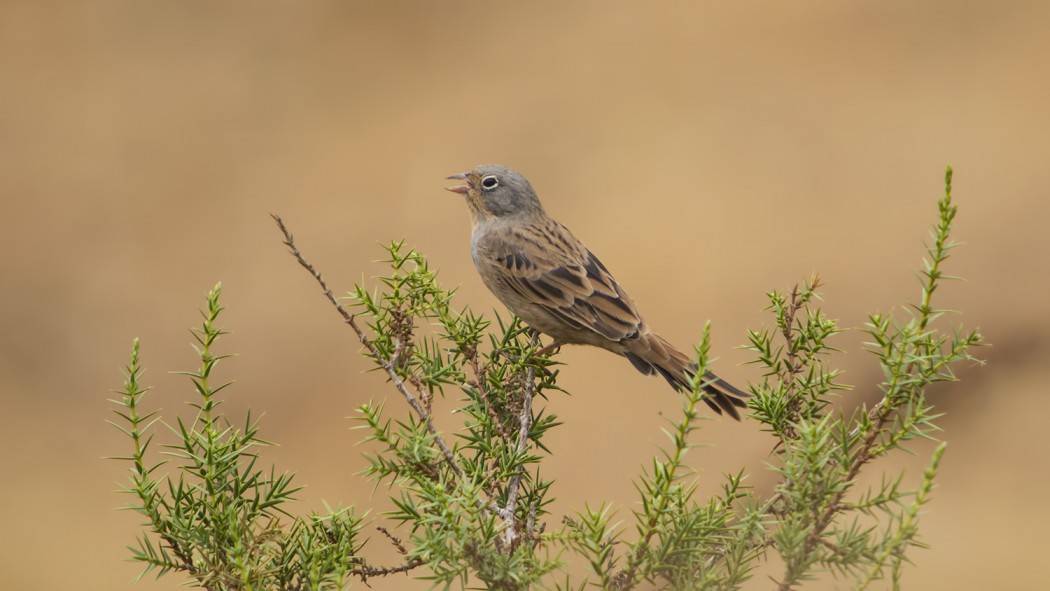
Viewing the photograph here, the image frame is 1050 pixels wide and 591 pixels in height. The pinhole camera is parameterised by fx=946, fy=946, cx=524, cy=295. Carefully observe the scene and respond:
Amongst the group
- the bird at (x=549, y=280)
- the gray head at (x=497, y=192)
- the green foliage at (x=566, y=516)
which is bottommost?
the green foliage at (x=566, y=516)

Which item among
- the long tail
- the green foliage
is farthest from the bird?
the green foliage

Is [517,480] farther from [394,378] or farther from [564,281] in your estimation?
[564,281]

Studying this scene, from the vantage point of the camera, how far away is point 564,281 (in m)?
3.44

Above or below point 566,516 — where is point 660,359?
above

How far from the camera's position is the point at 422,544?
1.30 metres

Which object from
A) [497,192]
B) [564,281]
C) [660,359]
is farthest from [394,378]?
[497,192]

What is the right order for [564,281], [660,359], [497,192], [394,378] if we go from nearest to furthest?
[394,378]
[660,359]
[564,281]
[497,192]

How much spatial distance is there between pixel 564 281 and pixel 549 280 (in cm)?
6

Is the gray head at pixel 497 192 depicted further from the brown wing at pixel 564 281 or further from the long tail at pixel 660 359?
the long tail at pixel 660 359

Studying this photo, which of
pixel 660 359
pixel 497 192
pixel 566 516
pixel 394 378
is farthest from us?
pixel 497 192

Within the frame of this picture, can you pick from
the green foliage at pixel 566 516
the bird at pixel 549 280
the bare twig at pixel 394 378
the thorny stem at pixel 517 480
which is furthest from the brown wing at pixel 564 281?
the bare twig at pixel 394 378

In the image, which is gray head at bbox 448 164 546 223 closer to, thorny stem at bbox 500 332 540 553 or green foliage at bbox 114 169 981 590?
thorny stem at bbox 500 332 540 553

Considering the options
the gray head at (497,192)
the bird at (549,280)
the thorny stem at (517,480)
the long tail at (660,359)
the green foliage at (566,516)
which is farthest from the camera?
the gray head at (497,192)

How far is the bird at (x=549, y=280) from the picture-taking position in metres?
3.10
